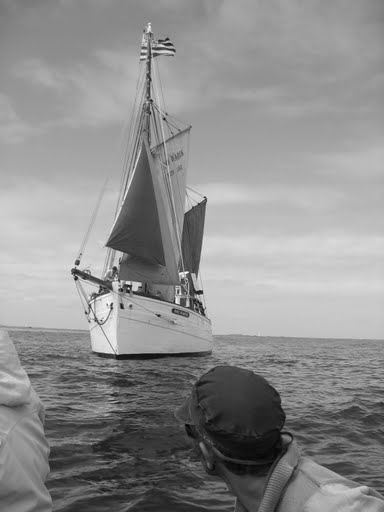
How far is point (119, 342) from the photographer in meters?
19.9

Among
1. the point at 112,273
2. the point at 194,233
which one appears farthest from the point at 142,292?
the point at 194,233

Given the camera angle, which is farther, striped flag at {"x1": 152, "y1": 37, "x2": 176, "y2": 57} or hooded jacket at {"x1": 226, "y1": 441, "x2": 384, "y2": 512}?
striped flag at {"x1": 152, "y1": 37, "x2": 176, "y2": 57}

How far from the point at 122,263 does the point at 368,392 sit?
46.9 ft

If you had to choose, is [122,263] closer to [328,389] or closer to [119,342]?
[119,342]

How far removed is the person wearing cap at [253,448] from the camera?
1.48 meters

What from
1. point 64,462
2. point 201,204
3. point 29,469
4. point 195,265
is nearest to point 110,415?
point 64,462

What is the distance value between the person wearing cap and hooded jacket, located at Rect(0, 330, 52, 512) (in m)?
0.75

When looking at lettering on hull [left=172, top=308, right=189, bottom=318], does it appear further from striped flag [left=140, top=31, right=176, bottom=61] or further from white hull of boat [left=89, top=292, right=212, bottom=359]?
striped flag [left=140, top=31, right=176, bottom=61]

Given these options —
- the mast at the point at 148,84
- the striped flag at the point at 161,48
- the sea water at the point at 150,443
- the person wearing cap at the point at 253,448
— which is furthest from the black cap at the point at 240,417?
the striped flag at the point at 161,48

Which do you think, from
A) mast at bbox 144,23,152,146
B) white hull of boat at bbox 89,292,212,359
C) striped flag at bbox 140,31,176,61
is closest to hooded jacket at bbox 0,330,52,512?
white hull of boat at bbox 89,292,212,359

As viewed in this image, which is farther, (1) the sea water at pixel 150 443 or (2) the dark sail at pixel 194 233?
(2) the dark sail at pixel 194 233

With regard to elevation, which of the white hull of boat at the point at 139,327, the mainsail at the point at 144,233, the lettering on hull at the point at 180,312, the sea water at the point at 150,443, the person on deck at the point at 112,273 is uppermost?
the mainsail at the point at 144,233

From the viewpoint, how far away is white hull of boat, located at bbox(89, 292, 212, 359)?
20.1 metres

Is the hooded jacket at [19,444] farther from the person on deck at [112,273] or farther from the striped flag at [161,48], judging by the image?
the striped flag at [161,48]
